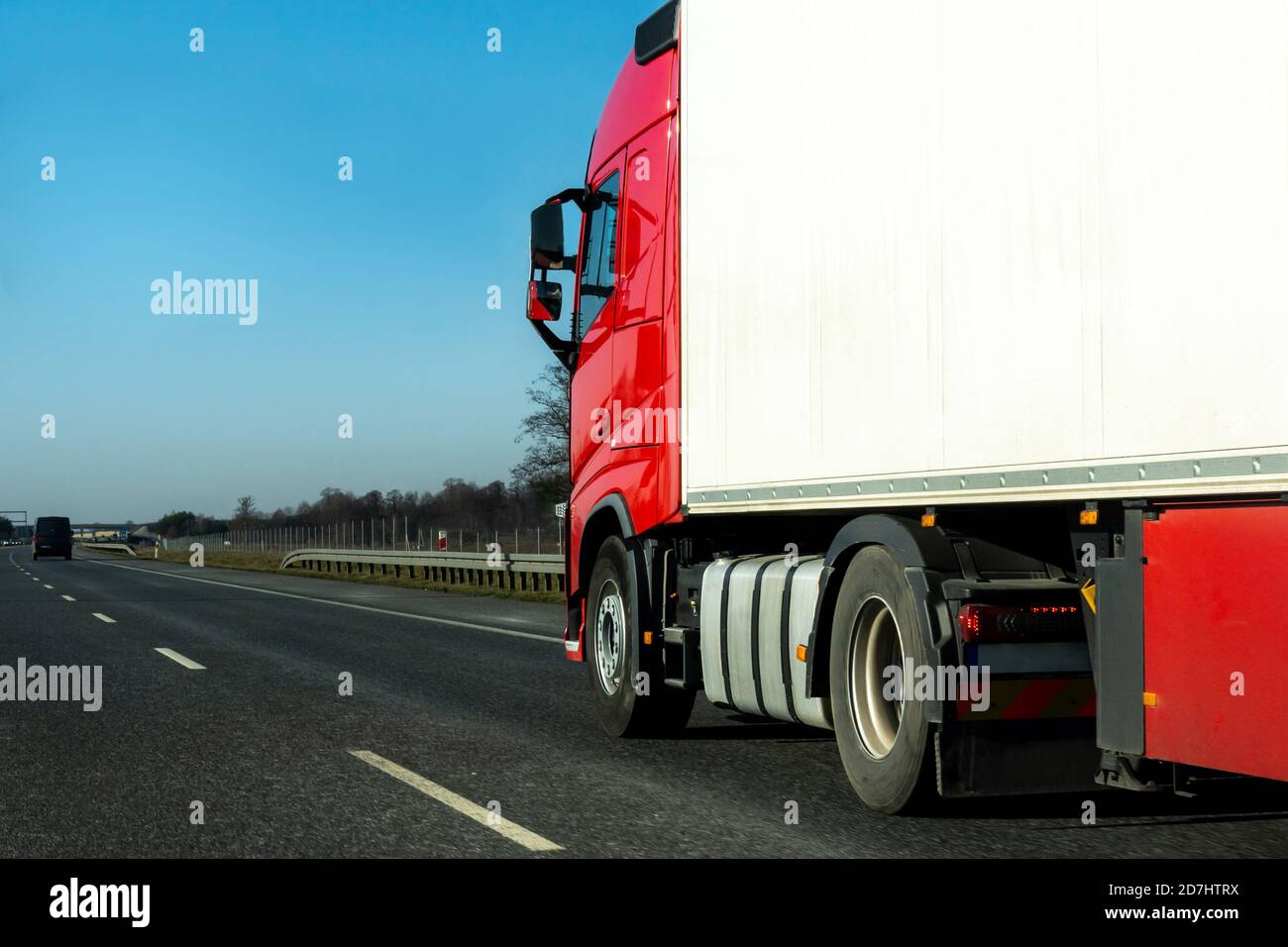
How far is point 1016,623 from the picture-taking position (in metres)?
4.96

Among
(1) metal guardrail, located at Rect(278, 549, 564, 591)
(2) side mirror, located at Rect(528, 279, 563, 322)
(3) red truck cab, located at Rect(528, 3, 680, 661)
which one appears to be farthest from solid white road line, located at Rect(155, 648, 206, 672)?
(1) metal guardrail, located at Rect(278, 549, 564, 591)

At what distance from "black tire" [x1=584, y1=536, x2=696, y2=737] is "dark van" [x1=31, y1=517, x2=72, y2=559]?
61568mm

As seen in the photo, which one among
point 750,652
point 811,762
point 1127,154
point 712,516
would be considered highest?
point 1127,154

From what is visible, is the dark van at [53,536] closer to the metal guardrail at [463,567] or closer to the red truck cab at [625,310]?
the metal guardrail at [463,567]

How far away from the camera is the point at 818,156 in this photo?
5988 millimetres

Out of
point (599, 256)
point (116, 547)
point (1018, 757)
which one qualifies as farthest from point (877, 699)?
point (116, 547)

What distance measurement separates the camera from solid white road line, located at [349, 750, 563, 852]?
5.16 meters

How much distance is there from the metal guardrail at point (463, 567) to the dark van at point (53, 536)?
29.4 m

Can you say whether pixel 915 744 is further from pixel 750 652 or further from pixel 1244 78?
pixel 1244 78

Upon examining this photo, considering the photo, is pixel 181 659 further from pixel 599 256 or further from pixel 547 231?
pixel 599 256

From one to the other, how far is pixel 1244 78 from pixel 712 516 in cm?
405

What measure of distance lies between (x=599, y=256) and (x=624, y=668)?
2779 millimetres

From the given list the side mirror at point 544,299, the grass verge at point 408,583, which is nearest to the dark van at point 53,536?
the grass verge at point 408,583
